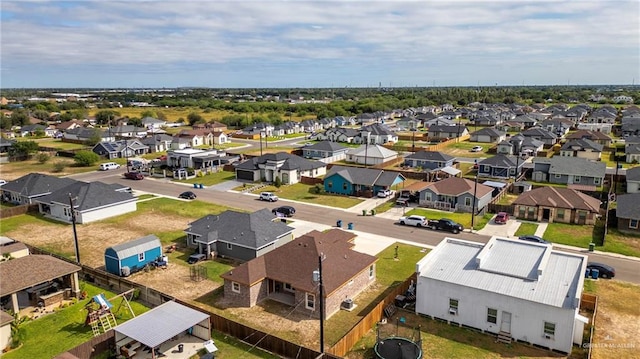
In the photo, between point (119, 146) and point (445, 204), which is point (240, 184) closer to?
point (445, 204)

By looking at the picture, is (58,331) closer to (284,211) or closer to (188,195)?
(284,211)

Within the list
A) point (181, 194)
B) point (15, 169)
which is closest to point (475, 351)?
point (181, 194)

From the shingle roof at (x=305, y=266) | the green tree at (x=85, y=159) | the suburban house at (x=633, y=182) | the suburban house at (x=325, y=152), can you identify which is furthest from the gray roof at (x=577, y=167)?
the green tree at (x=85, y=159)

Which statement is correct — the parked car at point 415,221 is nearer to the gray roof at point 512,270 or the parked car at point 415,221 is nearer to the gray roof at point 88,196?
the gray roof at point 512,270

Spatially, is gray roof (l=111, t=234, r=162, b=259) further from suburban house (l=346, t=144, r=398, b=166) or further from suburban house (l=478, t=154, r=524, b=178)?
suburban house (l=478, t=154, r=524, b=178)

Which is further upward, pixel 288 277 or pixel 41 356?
pixel 288 277

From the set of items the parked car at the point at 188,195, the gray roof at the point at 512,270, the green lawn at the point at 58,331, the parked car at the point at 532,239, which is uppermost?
the gray roof at the point at 512,270
